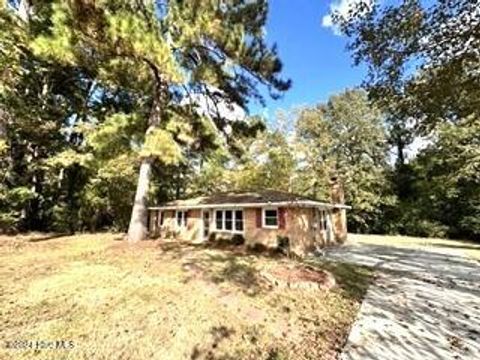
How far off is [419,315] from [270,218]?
8282 millimetres

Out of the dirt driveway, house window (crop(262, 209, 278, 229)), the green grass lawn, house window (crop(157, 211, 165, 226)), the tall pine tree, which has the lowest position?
the dirt driveway

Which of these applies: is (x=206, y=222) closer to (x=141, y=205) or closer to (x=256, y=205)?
(x=141, y=205)

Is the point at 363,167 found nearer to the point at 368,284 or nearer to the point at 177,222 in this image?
the point at 177,222

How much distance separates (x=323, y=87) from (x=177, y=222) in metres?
24.1

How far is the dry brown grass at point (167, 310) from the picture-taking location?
17.9 ft

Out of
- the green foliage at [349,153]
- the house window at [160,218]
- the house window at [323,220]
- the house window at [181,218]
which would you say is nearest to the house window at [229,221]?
the house window at [181,218]

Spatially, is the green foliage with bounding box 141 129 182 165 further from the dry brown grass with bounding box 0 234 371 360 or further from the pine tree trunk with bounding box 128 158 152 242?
the dry brown grass with bounding box 0 234 371 360

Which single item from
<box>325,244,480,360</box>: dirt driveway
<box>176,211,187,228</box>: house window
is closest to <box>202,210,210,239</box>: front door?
<box>176,211,187,228</box>: house window

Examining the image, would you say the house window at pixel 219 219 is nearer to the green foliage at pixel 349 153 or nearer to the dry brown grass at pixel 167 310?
the dry brown grass at pixel 167 310

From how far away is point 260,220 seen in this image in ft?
50.3

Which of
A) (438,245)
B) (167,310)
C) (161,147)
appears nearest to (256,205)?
(161,147)

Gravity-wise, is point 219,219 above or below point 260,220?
above

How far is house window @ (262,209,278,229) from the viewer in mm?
14877

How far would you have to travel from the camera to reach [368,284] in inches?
390
